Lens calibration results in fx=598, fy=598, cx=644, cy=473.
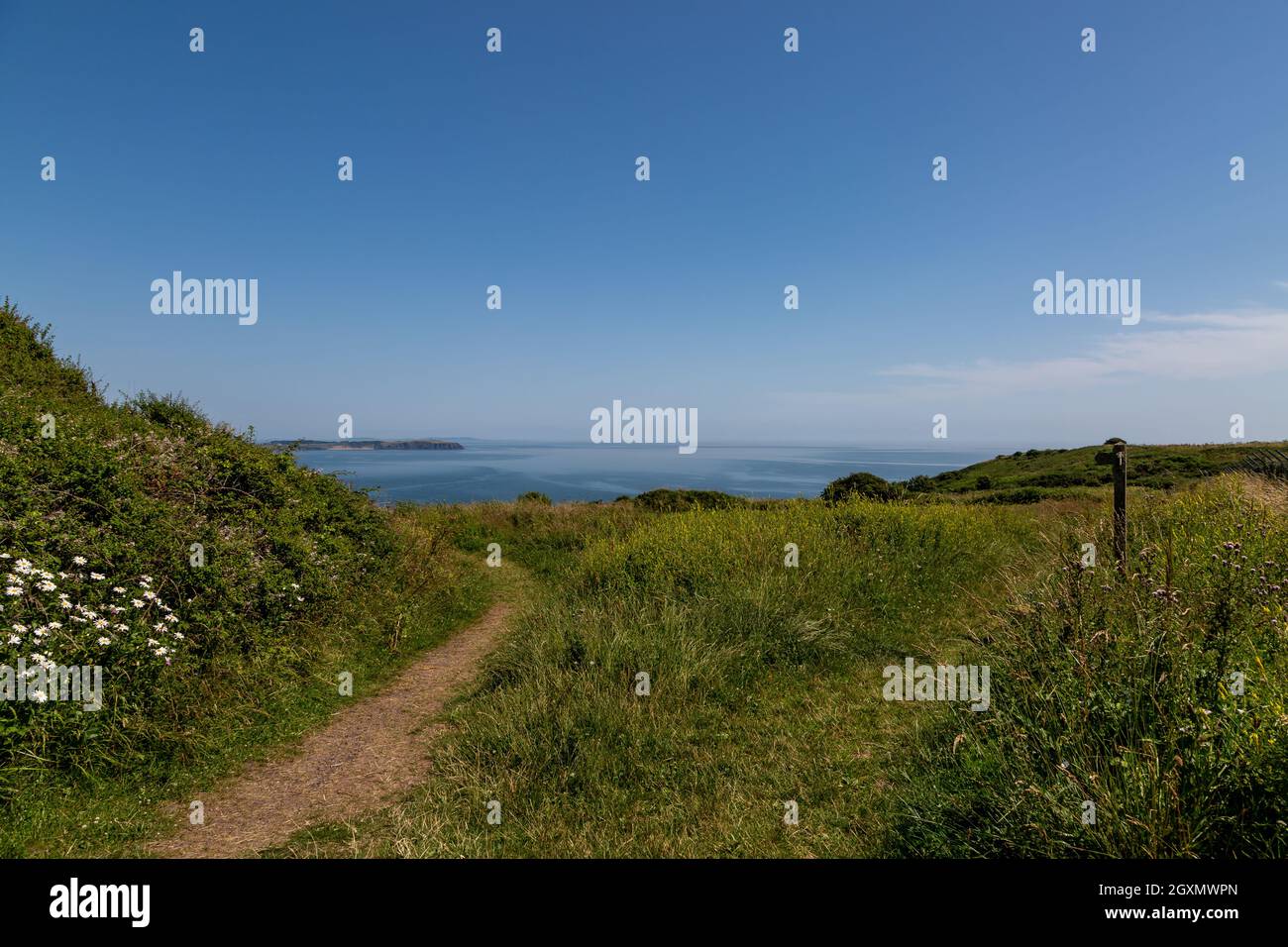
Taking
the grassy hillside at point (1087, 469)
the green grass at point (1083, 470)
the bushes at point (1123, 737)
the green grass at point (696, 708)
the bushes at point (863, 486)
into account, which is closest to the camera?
the bushes at point (1123, 737)

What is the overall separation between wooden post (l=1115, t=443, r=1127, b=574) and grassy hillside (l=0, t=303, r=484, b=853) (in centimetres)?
969

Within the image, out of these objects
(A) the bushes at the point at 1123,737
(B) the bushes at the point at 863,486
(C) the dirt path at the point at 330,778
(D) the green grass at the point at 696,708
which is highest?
(B) the bushes at the point at 863,486

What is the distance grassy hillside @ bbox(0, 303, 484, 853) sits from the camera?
199 inches

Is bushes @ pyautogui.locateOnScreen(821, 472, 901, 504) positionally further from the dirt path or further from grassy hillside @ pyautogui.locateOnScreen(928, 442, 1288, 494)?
the dirt path

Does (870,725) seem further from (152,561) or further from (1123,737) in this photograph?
(152,561)

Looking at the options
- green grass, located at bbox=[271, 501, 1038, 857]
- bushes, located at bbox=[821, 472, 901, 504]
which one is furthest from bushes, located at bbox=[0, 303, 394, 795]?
bushes, located at bbox=[821, 472, 901, 504]

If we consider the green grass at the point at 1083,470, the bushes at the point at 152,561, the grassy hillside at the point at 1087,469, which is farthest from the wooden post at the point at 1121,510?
the grassy hillside at the point at 1087,469

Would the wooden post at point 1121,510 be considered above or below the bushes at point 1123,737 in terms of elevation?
above

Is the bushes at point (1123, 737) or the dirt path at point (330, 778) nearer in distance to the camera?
the bushes at point (1123, 737)

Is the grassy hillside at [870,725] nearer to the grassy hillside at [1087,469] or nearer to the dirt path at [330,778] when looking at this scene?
the dirt path at [330,778]

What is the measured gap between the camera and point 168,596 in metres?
6.77

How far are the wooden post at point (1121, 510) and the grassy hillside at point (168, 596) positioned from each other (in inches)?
381

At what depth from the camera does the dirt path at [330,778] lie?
15.3ft
